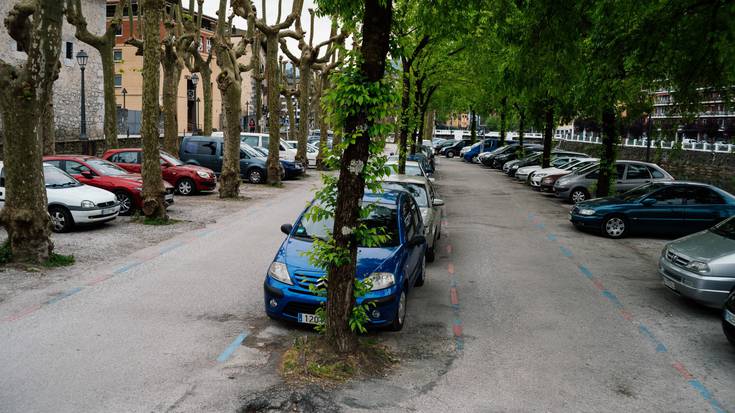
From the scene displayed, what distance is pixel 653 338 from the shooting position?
26.5 ft

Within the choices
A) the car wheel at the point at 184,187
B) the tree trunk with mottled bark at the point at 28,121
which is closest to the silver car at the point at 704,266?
the tree trunk with mottled bark at the point at 28,121

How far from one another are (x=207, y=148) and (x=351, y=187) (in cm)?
2095

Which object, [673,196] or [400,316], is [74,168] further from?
[673,196]

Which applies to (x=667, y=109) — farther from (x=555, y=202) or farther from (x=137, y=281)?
(x=137, y=281)

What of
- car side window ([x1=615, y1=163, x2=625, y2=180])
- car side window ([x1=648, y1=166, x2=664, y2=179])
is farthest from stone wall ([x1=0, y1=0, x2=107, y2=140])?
car side window ([x1=648, y1=166, x2=664, y2=179])

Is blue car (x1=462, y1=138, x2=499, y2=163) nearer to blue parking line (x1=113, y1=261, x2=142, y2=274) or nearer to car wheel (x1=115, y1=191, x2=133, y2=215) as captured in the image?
car wheel (x1=115, y1=191, x2=133, y2=215)

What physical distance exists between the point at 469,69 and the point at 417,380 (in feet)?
94.4

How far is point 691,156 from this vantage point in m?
32.2

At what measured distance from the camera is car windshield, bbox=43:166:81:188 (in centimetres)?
1419

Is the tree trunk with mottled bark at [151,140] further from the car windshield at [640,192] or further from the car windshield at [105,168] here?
the car windshield at [640,192]

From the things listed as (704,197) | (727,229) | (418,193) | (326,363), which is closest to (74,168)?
(418,193)

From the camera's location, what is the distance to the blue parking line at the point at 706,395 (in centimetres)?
603

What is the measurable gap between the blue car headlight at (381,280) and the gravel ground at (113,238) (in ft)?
18.2

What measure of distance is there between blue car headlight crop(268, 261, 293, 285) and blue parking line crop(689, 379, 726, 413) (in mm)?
4737
